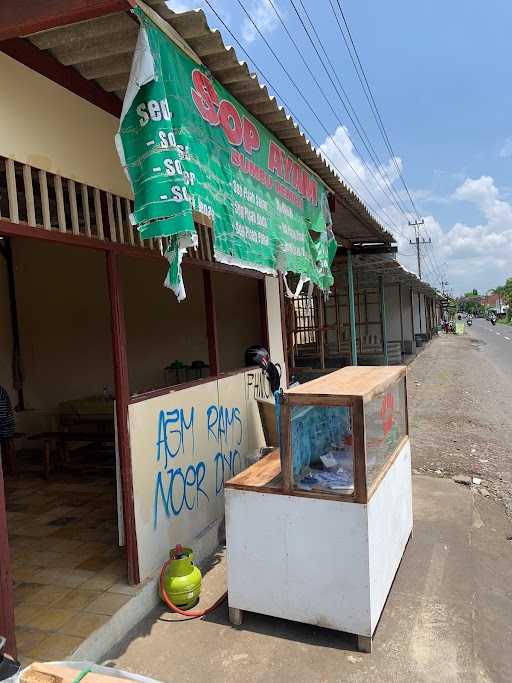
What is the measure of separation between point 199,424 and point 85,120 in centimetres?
250

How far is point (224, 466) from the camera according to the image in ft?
16.1

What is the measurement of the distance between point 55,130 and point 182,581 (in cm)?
294

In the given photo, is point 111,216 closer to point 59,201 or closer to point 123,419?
point 59,201

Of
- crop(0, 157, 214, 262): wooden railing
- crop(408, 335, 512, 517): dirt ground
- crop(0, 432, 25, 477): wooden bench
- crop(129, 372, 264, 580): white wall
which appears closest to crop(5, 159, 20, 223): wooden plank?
crop(0, 157, 214, 262): wooden railing

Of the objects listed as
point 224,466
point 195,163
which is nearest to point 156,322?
point 224,466

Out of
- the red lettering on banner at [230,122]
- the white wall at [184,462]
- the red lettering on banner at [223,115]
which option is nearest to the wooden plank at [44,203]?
the red lettering on banner at [223,115]

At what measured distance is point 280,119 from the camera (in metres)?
4.14

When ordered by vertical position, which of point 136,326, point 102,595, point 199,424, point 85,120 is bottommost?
point 102,595

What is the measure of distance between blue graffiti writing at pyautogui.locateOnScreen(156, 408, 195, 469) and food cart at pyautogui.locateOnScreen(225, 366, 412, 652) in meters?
0.78

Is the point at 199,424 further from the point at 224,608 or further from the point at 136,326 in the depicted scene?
the point at 136,326

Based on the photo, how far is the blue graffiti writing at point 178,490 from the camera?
3.84 metres

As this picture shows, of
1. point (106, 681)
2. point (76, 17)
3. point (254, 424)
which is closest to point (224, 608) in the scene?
point (106, 681)

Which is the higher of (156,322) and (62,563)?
(156,322)

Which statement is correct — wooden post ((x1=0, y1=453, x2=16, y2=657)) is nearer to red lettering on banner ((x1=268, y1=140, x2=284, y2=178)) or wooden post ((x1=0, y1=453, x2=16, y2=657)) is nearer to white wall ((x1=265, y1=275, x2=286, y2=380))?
red lettering on banner ((x1=268, y1=140, x2=284, y2=178))
